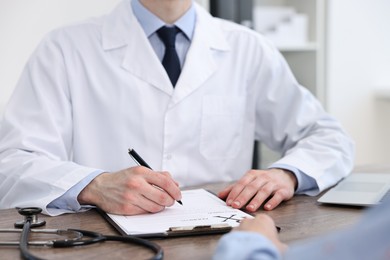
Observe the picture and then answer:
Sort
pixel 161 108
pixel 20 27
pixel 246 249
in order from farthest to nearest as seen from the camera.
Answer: pixel 20 27
pixel 161 108
pixel 246 249

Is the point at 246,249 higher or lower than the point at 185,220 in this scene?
higher

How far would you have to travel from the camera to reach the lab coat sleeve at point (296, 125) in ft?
5.22

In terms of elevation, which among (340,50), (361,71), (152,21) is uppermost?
→ (152,21)

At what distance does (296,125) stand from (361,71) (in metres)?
1.81

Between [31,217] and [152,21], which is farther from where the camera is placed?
[152,21]

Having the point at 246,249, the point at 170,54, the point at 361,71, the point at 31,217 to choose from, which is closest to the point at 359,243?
the point at 246,249

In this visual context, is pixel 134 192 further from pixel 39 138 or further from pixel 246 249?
pixel 246 249

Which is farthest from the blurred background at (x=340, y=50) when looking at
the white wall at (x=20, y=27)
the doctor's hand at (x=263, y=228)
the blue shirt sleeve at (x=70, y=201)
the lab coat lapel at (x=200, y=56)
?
the doctor's hand at (x=263, y=228)

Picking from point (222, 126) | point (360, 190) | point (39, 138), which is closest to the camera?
point (360, 190)

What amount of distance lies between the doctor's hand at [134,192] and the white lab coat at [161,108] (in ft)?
0.74

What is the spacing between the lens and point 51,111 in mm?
1588

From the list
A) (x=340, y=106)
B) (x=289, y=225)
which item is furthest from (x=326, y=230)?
(x=340, y=106)

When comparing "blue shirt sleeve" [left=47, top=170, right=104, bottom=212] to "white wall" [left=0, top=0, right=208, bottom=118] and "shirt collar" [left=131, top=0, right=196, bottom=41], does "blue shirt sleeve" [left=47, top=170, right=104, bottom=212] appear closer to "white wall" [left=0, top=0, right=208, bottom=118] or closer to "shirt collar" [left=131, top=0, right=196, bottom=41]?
"shirt collar" [left=131, top=0, right=196, bottom=41]

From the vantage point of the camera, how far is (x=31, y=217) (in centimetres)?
115
